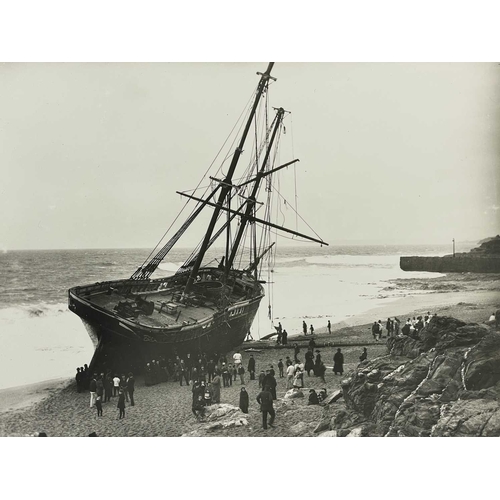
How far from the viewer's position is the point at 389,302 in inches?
527

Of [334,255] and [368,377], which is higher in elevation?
[334,255]

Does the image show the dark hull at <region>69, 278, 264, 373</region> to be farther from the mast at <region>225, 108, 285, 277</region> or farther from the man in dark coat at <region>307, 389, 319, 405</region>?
the man in dark coat at <region>307, 389, 319, 405</region>

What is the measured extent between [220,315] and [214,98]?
6.05 metres

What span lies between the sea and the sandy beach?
0.40m

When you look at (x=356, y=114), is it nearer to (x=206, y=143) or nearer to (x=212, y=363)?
(x=206, y=143)

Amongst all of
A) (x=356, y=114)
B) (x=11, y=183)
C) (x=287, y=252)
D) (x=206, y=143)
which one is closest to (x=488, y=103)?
(x=356, y=114)

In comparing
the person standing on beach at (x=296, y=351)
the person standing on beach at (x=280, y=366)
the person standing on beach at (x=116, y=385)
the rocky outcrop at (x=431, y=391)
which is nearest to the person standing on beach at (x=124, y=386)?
the person standing on beach at (x=116, y=385)

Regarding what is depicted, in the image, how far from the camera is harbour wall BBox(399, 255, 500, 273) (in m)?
13.0

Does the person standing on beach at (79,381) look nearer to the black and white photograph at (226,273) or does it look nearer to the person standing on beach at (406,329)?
the black and white photograph at (226,273)

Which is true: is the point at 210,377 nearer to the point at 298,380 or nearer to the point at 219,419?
the point at 219,419

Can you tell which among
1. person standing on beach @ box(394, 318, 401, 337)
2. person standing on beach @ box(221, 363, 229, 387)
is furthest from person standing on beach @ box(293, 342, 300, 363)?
person standing on beach @ box(394, 318, 401, 337)

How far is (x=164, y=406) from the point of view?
39.4ft

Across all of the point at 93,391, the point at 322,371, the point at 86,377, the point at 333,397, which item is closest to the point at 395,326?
the point at 322,371

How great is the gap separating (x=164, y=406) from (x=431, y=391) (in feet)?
21.8
